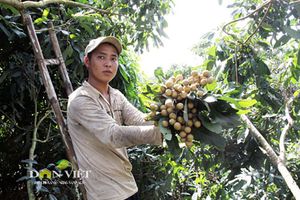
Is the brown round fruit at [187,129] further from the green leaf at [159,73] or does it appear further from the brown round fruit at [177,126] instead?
the green leaf at [159,73]

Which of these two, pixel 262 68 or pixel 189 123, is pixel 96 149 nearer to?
pixel 189 123

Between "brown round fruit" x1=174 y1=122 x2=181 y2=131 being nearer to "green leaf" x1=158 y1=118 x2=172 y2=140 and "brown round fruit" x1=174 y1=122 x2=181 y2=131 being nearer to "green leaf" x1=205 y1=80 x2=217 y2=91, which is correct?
"green leaf" x1=158 y1=118 x2=172 y2=140

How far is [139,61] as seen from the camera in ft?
10.8

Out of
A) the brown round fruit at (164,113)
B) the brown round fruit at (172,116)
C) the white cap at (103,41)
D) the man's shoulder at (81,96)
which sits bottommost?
the brown round fruit at (172,116)

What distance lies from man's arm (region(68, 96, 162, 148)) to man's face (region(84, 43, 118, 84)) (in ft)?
0.59

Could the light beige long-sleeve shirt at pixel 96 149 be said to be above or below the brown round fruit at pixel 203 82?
below

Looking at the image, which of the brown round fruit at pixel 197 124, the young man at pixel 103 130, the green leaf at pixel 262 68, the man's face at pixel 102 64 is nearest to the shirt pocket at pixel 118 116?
the young man at pixel 103 130

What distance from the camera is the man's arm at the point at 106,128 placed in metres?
1.13

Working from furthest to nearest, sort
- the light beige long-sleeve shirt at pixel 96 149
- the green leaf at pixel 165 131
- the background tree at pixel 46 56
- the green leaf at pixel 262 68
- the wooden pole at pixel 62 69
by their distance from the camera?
the background tree at pixel 46 56, the green leaf at pixel 262 68, the wooden pole at pixel 62 69, the light beige long-sleeve shirt at pixel 96 149, the green leaf at pixel 165 131

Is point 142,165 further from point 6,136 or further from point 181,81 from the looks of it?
point 181,81

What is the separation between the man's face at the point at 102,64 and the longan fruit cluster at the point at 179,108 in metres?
0.38

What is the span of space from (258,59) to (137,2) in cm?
82

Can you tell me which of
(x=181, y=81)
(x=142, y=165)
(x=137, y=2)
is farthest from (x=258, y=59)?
(x=142, y=165)

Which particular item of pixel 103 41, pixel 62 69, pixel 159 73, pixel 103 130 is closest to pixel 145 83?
pixel 62 69
